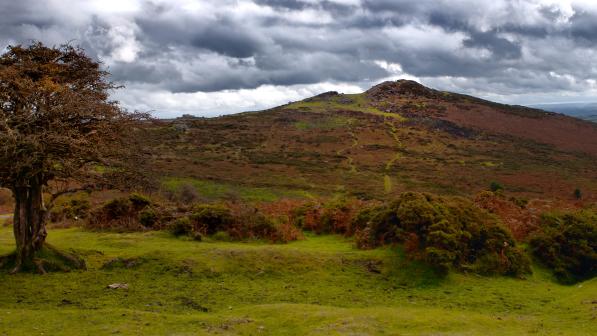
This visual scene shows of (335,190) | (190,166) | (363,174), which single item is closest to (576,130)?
(363,174)

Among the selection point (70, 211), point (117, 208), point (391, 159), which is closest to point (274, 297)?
point (117, 208)

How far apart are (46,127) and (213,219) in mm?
8232

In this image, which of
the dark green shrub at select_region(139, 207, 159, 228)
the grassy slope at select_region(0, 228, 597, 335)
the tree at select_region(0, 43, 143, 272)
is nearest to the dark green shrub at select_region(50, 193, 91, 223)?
the dark green shrub at select_region(139, 207, 159, 228)

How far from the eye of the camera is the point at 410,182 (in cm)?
7694

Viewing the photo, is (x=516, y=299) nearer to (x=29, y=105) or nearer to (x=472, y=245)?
(x=472, y=245)

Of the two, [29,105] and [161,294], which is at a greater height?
[29,105]

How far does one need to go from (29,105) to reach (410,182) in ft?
219

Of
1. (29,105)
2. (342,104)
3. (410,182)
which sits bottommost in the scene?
(410,182)

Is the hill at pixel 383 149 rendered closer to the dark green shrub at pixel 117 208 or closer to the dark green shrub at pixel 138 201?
the dark green shrub at pixel 138 201

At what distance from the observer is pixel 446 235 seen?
16.6m

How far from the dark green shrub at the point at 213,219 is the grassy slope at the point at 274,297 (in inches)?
66.7

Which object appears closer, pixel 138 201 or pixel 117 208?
pixel 117 208

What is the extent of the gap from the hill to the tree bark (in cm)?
3452

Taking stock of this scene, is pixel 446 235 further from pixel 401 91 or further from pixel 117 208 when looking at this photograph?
pixel 401 91
